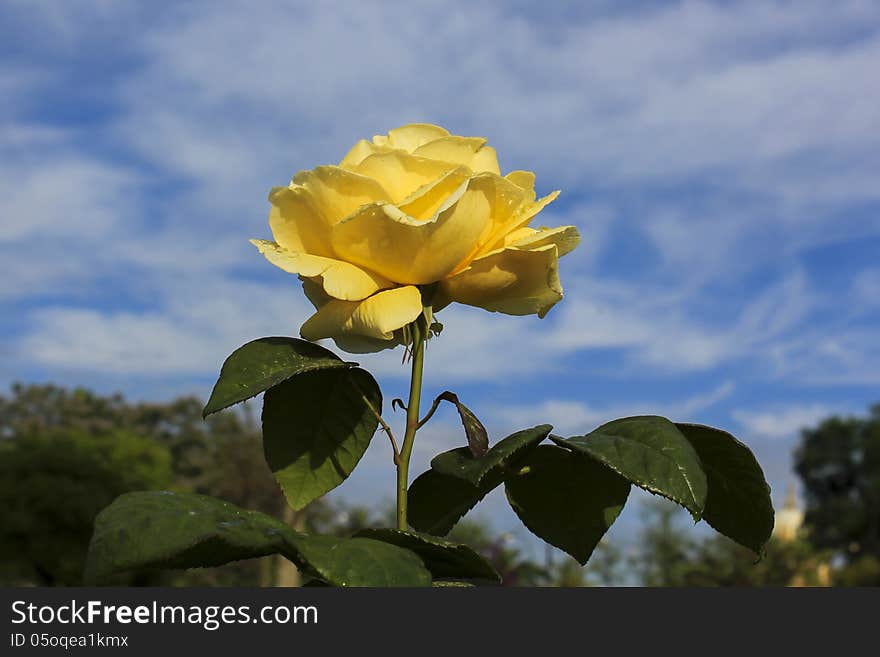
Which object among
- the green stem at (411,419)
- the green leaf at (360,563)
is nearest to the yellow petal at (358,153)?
the green stem at (411,419)

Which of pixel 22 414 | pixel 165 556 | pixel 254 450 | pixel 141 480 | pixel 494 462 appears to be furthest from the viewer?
pixel 22 414

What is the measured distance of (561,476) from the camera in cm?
114

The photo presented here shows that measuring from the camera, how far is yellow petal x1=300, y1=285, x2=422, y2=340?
3.33 ft

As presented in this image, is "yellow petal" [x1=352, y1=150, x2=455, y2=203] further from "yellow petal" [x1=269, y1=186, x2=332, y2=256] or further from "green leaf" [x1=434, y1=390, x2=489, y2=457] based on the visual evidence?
"green leaf" [x1=434, y1=390, x2=489, y2=457]

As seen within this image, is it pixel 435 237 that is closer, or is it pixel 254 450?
pixel 435 237

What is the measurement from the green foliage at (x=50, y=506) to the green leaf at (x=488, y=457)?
54.6 ft

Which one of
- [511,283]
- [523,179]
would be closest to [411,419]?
[511,283]

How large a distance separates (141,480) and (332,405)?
20267mm

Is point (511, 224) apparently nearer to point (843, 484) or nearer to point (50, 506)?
point (50, 506)

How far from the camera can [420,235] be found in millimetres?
1026

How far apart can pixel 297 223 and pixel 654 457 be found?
0.48 m

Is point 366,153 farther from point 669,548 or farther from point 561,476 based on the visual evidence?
point 669,548

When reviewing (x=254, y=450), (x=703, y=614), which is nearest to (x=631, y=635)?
(x=703, y=614)

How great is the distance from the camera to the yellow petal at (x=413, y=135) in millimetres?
1184
